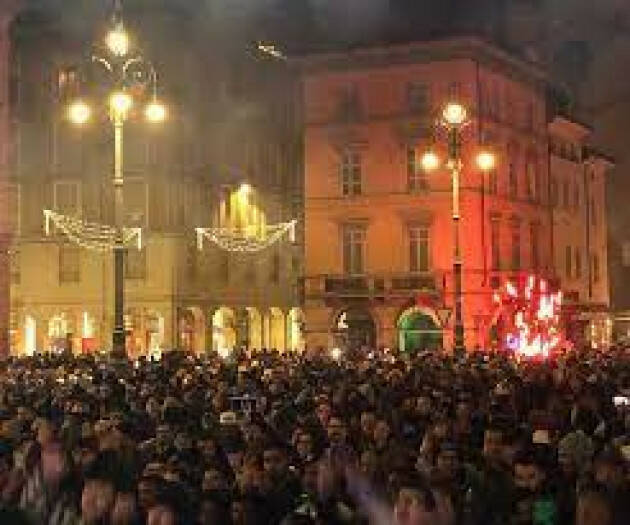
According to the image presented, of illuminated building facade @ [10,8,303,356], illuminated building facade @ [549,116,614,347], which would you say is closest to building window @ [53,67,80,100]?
illuminated building facade @ [10,8,303,356]

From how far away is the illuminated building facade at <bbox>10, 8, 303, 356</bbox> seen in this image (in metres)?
55.5

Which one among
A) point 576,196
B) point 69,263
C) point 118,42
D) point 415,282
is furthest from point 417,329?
point 118,42

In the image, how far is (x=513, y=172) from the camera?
201 feet

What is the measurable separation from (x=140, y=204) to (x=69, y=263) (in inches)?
170

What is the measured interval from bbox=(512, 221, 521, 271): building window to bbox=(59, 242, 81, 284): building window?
776 inches

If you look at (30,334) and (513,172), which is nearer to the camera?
(30,334)

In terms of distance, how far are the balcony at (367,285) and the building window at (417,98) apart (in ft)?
23.8

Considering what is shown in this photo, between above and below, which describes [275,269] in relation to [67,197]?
below

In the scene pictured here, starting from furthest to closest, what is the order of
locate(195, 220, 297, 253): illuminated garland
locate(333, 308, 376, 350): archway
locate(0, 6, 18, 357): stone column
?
1. locate(333, 308, 376, 350): archway
2. locate(195, 220, 297, 253): illuminated garland
3. locate(0, 6, 18, 357): stone column

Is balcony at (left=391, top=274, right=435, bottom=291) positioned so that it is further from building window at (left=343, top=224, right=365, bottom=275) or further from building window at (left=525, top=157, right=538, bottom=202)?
building window at (left=525, top=157, right=538, bottom=202)

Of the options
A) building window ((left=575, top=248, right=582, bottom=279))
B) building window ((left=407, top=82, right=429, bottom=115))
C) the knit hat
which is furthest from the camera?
building window ((left=575, top=248, right=582, bottom=279))

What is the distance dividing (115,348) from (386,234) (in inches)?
1254


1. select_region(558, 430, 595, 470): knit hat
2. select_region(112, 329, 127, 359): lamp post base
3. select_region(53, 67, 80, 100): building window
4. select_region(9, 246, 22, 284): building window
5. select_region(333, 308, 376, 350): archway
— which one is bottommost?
select_region(558, 430, 595, 470): knit hat

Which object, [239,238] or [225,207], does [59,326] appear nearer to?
[239,238]
